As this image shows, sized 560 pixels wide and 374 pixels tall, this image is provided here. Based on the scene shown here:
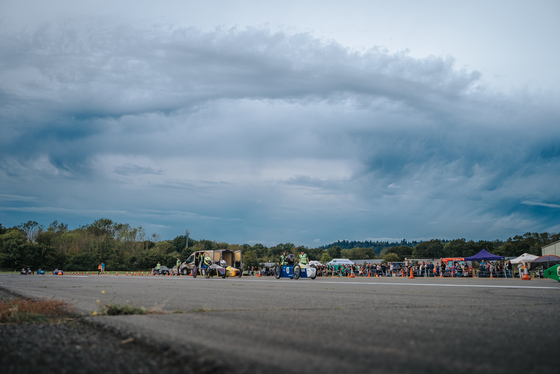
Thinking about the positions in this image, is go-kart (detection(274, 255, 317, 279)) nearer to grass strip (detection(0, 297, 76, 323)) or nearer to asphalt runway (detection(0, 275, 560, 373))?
grass strip (detection(0, 297, 76, 323))

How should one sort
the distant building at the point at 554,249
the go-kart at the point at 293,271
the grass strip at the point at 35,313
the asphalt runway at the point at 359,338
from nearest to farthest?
the asphalt runway at the point at 359,338
the grass strip at the point at 35,313
the go-kart at the point at 293,271
the distant building at the point at 554,249

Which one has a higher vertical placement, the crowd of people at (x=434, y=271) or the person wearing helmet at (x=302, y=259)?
the person wearing helmet at (x=302, y=259)

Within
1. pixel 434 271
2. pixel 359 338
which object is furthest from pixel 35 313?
pixel 434 271

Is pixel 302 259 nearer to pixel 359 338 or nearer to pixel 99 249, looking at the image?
pixel 359 338

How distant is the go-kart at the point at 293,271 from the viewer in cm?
2542

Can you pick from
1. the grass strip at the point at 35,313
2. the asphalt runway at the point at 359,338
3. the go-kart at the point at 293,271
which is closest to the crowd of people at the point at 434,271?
the go-kart at the point at 293,271

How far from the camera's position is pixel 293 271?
2577cm

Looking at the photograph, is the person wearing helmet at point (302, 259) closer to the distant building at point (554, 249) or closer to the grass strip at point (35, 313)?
the grass strip at point (35, 313)

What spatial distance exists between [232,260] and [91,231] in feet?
329

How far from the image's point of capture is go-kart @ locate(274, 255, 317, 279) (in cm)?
2542

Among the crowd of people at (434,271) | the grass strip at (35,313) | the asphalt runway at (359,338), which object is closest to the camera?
the asphalt runway at (359,338)

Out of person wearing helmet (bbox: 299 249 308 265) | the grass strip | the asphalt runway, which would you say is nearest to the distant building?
person wearing helmet (bbox: 299 249 308 265)

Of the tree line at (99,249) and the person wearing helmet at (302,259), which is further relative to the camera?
the tree line at (99,249)

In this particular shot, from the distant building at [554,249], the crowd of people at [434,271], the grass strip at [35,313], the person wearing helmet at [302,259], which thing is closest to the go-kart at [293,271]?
the person wearing helmet at [302,259]
